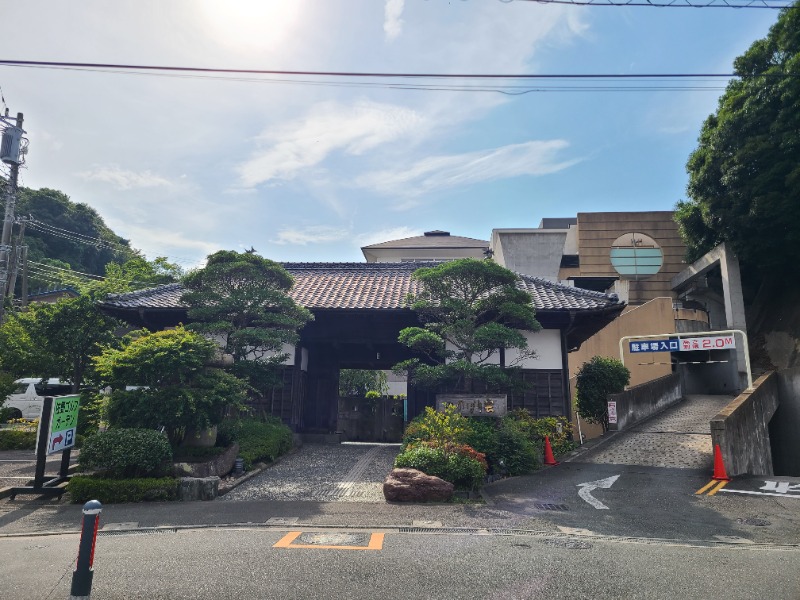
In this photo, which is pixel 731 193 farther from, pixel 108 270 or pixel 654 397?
pixel 108 270

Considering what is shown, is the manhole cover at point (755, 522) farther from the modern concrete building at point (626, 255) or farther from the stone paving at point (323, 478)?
the modern concrete building at point (626, 255)

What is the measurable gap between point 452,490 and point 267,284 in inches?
285

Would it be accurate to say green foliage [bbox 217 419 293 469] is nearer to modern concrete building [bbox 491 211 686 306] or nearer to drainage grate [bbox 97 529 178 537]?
drainage grate [bbox 97 529 178 537]

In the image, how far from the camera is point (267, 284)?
41.8 ft

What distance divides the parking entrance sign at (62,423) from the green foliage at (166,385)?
0.61 meters

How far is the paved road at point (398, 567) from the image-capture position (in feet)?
14.6

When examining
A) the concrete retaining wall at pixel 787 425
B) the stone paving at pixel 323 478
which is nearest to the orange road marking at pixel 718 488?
the stone paving at pixel 323 478

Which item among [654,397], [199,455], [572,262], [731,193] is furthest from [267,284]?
[572,262]

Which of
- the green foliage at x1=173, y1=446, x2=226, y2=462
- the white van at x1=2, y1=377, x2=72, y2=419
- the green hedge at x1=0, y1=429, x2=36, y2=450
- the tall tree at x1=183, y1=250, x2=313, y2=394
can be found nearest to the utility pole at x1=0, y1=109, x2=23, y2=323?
the white van at x1=2, y1=377, x2=72, y2=419

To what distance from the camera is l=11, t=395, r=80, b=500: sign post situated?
848 cm

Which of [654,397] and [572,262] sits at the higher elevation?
[572,262]

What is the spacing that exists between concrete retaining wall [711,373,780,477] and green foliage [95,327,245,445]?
10608mm

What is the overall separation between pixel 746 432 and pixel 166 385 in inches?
541

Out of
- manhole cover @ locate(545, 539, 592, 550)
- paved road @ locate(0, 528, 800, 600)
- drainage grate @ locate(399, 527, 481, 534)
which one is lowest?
drainage grate @ locate(399, 527, 481, 534)
